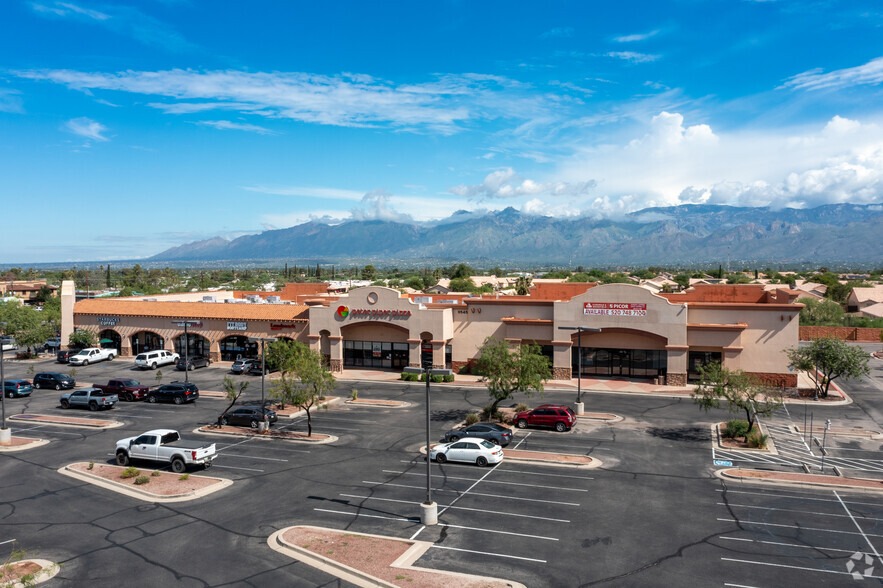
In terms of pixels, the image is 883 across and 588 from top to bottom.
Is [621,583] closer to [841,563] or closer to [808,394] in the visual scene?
[841,563]

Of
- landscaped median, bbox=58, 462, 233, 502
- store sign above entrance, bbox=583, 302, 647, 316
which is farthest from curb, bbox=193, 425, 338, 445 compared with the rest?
store sign above entrance, bbox=583, 302, 647, 316

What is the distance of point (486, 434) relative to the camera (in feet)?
114

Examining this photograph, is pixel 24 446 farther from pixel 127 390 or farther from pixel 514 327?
pixel 514 327

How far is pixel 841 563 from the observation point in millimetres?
20078

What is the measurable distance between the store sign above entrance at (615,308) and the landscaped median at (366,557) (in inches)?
Result: 1492

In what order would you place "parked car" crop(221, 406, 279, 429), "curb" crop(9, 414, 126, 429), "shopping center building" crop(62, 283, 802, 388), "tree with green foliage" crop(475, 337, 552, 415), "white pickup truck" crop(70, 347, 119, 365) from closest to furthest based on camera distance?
"parked car" crop(221, 406, 279, 429)
"tree with green foliage" crop(475, 337, 552, 415)
"curb" crop(9, 414, 126, 429)
"shopping center building" crop(62, 283, 802, 388)
"white pickup truck" crop(70, 347, 119, 365)

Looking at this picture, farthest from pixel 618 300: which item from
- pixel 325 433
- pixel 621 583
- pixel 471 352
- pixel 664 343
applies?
pixel 621 583

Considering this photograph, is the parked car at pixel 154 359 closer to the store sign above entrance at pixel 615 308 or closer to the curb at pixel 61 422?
the curb at pixel 61 422

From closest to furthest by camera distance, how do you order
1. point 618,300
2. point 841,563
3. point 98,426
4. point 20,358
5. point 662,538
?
point 841,563
point 662,538
point 98,426
point 618,300
point 20,358

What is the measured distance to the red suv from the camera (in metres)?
38.8

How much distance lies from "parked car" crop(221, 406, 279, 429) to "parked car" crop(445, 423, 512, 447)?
42.5 ft

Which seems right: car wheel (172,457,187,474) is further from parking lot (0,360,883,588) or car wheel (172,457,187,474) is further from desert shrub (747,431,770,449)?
desert shrub (747,431,770,449)

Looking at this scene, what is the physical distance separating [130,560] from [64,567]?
2.09 meters

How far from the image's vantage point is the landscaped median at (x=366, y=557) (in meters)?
18.9
